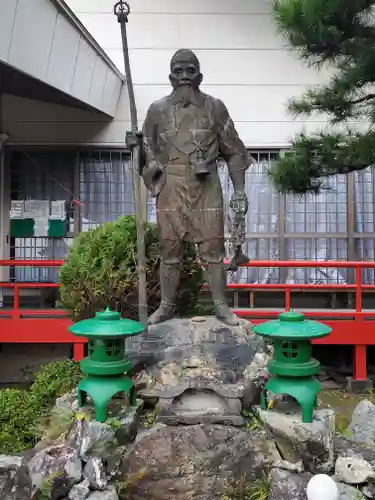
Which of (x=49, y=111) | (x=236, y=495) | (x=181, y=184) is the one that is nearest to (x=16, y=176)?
(x=49, y=111)

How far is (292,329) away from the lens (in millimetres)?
3355

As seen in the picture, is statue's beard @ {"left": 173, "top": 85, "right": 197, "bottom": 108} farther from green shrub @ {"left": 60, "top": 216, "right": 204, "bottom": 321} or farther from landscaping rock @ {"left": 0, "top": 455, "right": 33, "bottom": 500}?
landscaping rock @ {"left": 0, "top": 455, "right": 33, "bottom": 500}

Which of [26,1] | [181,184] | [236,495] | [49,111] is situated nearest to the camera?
[236,495]

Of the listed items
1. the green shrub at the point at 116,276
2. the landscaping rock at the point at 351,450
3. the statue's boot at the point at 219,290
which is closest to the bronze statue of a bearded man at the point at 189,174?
the statue's boot at the point at 219,290

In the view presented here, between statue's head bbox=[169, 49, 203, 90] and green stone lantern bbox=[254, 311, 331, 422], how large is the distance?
201 cm

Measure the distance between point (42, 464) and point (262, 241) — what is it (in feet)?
21.7

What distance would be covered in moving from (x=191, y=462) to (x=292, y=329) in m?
1.00

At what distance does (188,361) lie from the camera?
157 inches

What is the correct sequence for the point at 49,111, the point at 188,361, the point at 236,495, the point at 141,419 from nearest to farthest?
1. the point at 236,495
2. the point at 141,419
3. the point at 188,361
4. the point at 49,111

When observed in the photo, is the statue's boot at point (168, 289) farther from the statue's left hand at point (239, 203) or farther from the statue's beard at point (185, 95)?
the statue's beard at point (185, 95)

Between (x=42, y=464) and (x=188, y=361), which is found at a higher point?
(x=188, y=361)

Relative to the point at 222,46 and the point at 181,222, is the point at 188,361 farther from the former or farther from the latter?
the point at 222,46

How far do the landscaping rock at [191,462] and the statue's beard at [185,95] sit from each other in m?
2.47

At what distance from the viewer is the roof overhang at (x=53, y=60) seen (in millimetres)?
5727
